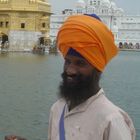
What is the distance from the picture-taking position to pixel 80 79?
1753 mm

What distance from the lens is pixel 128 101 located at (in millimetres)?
12781

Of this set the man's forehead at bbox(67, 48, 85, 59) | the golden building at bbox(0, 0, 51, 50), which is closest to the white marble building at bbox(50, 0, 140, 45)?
the golden building at bbox(0, 0, 51, 50)

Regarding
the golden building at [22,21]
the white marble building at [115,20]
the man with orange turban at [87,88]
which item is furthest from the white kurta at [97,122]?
the white marble building at [115,20]

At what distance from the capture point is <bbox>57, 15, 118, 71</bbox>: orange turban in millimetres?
1696

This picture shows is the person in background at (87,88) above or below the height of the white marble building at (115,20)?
above

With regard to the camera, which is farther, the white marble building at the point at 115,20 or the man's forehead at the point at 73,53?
the white marble building at the point at 115,20

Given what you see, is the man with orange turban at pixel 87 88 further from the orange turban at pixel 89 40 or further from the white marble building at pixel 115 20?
the white marble building at pixel 115 20

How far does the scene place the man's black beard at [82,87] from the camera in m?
1.75

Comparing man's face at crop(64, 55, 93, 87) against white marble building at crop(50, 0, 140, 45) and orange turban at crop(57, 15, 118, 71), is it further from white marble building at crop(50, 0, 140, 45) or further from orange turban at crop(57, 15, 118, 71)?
white marble building at crop(50, 0, 140, 45)

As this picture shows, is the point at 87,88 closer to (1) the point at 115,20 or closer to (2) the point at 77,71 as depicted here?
(2) the point at 77,71

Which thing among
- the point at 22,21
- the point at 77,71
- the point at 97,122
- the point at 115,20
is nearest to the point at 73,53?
the point at 77,71

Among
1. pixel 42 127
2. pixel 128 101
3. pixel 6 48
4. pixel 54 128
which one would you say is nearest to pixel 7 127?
pixel 42 127

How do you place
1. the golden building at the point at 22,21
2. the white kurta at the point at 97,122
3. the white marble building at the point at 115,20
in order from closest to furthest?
the white kurta at the point at 97,122 → the golden building at the point at 22,21 → the white marble building at the point at 115,20

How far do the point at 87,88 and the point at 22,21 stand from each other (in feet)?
140
